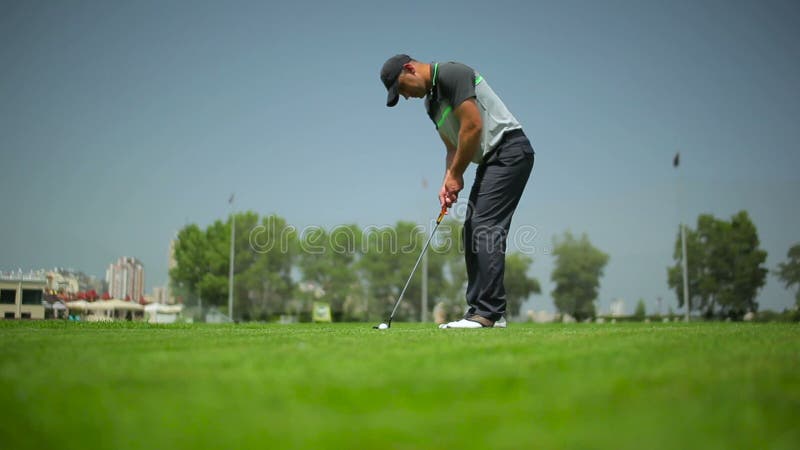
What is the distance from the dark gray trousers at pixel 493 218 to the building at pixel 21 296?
316 inches

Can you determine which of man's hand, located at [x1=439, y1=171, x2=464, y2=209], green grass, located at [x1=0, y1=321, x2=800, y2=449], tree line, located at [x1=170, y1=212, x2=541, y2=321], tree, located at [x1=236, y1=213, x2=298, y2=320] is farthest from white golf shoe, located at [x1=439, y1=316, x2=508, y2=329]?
tree, located at [x1=236, y1=213, x2=298, y2=320]

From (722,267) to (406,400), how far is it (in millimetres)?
52138

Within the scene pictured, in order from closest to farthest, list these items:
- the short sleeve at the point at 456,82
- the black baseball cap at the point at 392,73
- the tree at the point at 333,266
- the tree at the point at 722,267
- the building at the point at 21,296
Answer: the short sleeve at the point at 456,82
the black baseball cap at the point at 392,73
the building at the point at 21,296
the tree at the point at 722,267
the tree at the point at 333,266

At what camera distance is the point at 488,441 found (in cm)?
102

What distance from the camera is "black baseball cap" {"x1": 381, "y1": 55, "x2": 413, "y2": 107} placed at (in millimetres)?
5129

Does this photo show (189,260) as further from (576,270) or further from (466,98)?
(466,98)

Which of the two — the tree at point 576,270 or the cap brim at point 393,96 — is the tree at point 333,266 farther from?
the cap brim at point 393,96

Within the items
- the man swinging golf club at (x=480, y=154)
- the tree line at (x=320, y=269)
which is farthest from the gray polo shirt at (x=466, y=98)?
the tree line at (x=320, y=269)

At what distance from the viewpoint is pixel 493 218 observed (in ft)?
16.9

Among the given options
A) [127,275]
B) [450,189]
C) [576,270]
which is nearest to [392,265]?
[576,270]

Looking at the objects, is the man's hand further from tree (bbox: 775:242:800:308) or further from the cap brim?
tree (bbox: 775:242:800:308)

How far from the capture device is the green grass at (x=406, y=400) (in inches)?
41.8

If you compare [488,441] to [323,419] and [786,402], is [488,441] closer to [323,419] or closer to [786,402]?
[323,419]

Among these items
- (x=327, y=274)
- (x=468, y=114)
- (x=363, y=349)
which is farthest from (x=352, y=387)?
(x=327, y=274)
